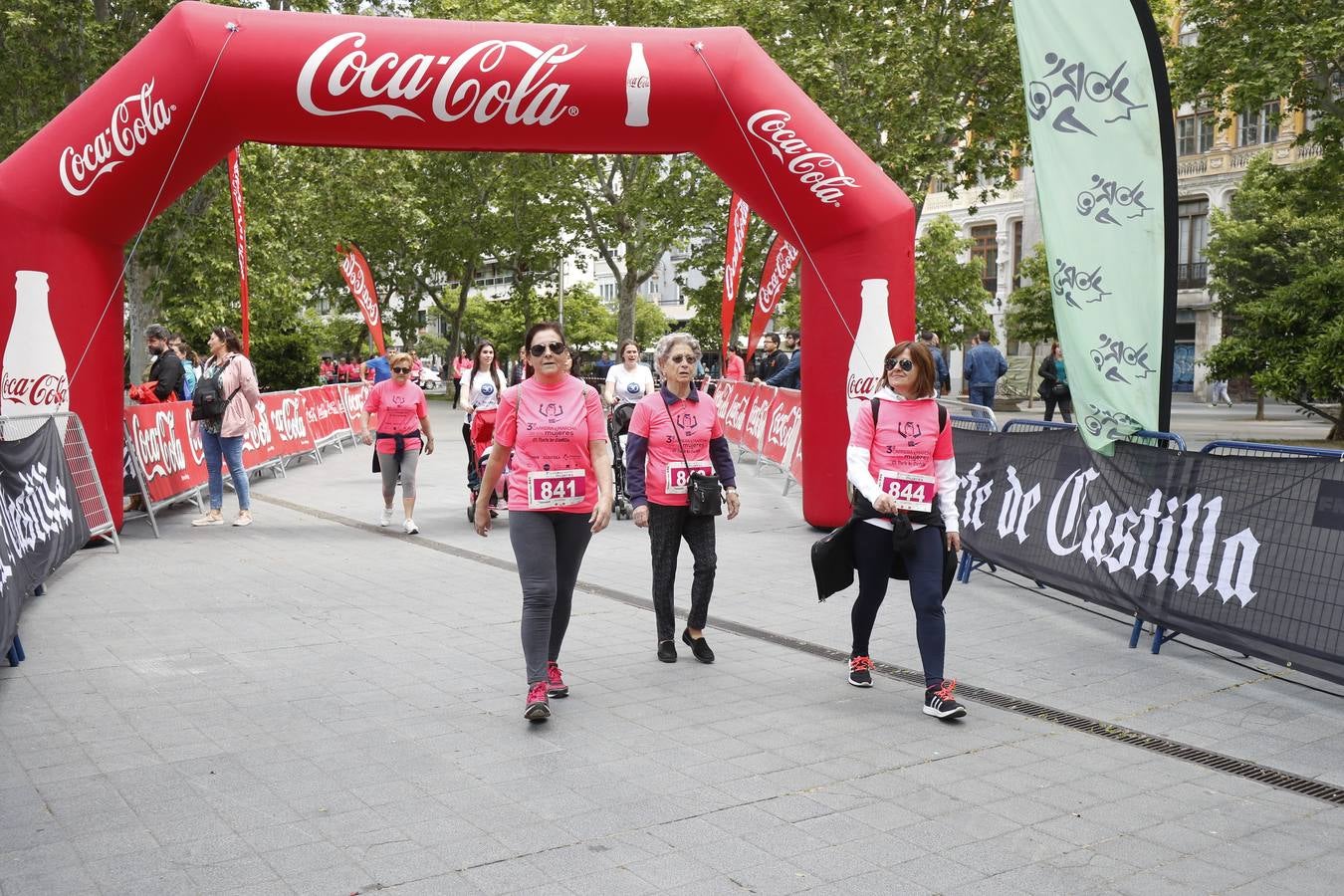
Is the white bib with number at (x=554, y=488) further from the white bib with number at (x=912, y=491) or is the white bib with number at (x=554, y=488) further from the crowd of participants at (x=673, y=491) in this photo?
the white bib with number at (x=912, y=491)

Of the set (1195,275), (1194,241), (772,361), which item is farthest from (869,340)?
(1194,241)

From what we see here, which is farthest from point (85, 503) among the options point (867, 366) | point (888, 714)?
point (888, 714)

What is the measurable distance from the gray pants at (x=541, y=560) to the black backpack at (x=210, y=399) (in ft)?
24.0

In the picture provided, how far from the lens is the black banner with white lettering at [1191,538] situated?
A: 5957 mm

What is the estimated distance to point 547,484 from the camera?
5.73 metres

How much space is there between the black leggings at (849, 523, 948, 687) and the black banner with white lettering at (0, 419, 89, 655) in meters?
4.18

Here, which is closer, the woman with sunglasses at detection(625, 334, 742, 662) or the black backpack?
the woman with sunglasses at detection(625, 334, 742, 662)

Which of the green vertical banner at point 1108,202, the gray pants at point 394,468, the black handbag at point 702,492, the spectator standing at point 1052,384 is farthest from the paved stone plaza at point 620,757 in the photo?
the spectator standing at point 1052,384

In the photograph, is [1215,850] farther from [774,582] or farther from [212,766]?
[774,582]

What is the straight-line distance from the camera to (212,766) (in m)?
4.96

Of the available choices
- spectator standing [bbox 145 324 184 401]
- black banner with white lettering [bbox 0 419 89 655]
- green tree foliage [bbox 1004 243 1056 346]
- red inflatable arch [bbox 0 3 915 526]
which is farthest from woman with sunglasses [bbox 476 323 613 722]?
green tree foliage [bbox 1004 243 1056 346]

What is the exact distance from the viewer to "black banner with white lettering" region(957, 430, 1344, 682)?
19.5ft

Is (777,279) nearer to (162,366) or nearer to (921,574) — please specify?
(162,366)

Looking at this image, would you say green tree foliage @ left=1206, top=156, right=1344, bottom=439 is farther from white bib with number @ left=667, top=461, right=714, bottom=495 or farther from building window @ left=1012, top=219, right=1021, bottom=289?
building window @ left=1012, top=219, right=1021, bottom=289
